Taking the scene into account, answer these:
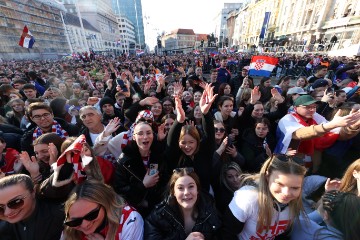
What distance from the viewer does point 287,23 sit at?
1734 inches

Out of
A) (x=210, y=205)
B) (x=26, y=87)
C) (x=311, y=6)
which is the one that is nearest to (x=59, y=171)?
(x=210, y=205)

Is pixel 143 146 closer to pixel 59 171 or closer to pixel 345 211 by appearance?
pixel 59 171

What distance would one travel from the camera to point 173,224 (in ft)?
6.16

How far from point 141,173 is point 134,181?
0.47 feet

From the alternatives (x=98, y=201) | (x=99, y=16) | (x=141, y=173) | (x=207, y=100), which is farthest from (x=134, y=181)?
(x=99, y=16)

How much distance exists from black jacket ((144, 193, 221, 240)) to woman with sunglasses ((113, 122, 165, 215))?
45cm

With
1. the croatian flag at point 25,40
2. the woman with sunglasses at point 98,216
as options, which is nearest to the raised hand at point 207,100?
the woman with sunglasses at point 98,216

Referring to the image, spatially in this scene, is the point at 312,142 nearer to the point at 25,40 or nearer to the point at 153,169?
the point at 153,169

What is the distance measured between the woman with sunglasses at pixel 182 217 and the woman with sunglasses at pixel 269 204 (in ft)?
0.55

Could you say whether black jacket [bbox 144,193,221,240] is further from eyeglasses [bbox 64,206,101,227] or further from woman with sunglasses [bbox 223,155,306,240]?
eyeglasses [bbox 64,206,101,227]

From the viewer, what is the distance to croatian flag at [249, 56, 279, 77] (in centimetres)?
698

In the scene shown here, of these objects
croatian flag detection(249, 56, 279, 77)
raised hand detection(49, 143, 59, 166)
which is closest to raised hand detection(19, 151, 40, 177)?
raised hand detection(49, 143, 59, 166)

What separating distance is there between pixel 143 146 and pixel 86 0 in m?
102

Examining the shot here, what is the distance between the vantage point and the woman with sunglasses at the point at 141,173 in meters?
2.32
